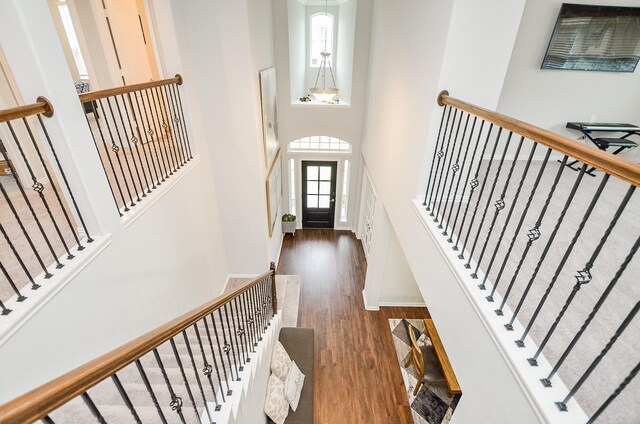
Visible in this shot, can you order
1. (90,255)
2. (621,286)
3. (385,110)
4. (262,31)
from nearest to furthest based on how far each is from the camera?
(621,286), (90,255), (385,110), (262,31)

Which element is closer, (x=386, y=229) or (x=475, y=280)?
(x=475, y=280)

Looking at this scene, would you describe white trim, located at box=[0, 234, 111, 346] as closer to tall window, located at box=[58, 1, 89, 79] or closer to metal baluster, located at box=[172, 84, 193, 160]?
metal baluster, located at box=[172, 84, 193, 160]

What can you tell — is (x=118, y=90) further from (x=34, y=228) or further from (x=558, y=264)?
(x=558, y=264)

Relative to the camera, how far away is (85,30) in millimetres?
4059

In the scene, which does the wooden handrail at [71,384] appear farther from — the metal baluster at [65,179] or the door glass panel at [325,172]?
the door glass panel at [325,172]

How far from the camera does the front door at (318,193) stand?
23.6 feet

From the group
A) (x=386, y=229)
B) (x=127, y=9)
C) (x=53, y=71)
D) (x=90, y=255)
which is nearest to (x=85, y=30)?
(x=127, y=9)

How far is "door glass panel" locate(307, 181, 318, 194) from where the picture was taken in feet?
24.2

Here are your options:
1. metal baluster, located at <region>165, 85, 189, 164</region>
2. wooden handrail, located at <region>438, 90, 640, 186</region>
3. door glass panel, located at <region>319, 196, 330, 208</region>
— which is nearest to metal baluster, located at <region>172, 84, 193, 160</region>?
metal baluster, located at <region>165, 85, 189, 164</region>

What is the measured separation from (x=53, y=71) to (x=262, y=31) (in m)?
3.50

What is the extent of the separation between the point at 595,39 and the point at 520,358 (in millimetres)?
4396

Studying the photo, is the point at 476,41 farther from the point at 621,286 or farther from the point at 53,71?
the point at 53,71

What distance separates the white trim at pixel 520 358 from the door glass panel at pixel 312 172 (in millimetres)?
5510

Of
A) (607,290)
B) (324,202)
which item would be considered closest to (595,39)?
(607,290)
